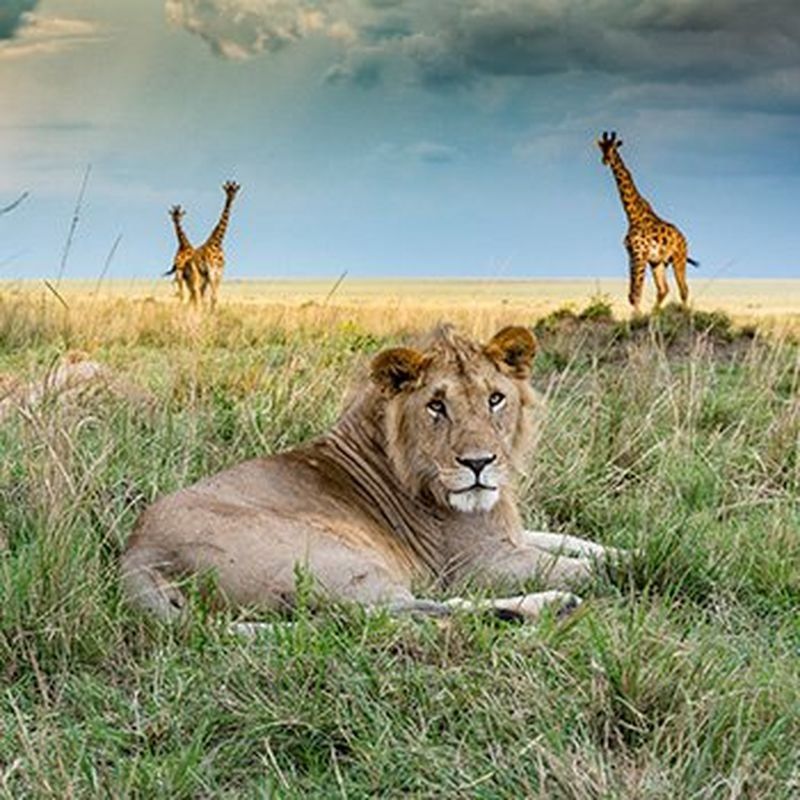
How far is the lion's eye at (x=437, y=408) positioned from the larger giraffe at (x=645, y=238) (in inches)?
511

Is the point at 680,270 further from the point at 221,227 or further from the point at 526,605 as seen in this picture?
the point at 526,605

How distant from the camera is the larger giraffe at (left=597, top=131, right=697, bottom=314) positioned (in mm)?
17734

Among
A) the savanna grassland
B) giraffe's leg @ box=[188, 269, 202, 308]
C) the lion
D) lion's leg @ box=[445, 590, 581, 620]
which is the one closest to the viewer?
the savanna grassland

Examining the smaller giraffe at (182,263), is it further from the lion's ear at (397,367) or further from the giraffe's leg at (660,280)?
the lion's ear at (397,367)

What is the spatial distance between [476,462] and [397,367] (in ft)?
1.21

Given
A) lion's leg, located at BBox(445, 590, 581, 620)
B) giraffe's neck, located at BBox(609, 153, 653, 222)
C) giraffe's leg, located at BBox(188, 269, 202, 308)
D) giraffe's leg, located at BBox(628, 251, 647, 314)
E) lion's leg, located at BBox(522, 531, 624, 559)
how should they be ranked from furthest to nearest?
giraffe's leg, located at BBox(188, 269, 202, 308)
giraffe's neck, located at BBox(609, 153, 653, 222)
giraffe's leg, located at BBox(628, 251, 647, 314)
lion's leg, located at BBox(522, 531, 624, 559)
lion's leg, located at BBox(445, 590, 581, 620)

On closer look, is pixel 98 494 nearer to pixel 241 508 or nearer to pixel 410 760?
pixel 241 508

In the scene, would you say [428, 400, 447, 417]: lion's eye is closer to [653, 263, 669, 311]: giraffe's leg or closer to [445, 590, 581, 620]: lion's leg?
[445, 590, 581, 620]: lion's leg

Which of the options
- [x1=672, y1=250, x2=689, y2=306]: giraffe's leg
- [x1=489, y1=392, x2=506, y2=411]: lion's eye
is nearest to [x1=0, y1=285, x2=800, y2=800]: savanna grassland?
[x1=489, y1=392, x2=506, y2=411]: lion's eye

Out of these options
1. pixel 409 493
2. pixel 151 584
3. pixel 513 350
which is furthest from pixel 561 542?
pixel 151 584

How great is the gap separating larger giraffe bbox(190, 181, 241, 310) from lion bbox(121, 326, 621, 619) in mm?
15628

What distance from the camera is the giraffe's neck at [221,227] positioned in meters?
20.8

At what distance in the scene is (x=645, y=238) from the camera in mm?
18000

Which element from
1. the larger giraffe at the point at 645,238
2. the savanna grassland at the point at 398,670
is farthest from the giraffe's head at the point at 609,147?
the savanna grassland at the point at 398,670
